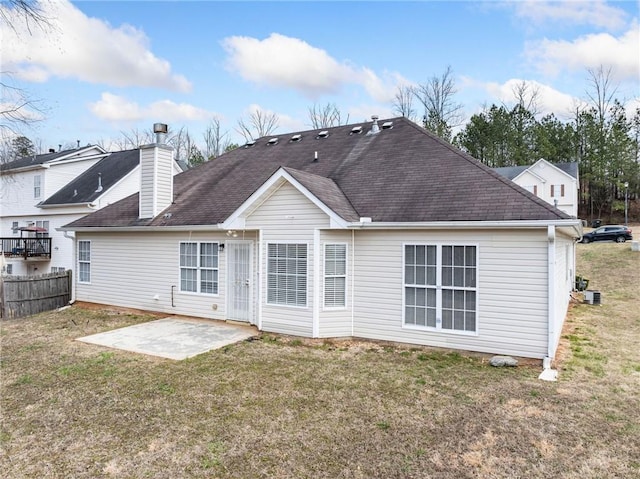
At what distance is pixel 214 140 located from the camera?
4284 centimetres

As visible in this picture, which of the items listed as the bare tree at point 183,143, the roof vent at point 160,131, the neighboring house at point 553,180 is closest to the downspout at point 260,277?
the roof vent at point 160,131

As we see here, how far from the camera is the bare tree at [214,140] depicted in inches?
1670

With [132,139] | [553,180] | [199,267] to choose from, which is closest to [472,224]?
[199,267]

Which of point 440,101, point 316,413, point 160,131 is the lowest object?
point 316,413

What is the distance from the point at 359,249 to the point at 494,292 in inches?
116

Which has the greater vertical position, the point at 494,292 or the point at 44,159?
the point at 44,159

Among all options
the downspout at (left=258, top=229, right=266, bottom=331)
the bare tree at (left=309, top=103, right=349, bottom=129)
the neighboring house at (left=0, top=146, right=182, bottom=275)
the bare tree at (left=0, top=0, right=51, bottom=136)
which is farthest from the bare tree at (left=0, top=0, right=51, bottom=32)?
the bare tree at (left=309, top=103, right=349, bottom=129)

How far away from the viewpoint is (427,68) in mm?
37094

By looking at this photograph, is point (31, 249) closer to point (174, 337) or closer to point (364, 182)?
point (174, 337)

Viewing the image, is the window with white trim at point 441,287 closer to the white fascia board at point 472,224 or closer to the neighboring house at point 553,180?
the white fascia board at point 472,224

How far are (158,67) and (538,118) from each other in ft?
124

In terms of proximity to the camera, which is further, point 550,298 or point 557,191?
point 557,191

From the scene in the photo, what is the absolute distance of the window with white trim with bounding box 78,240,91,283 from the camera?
44.5 ft

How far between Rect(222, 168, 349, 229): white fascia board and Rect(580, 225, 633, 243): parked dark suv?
28540 mm
